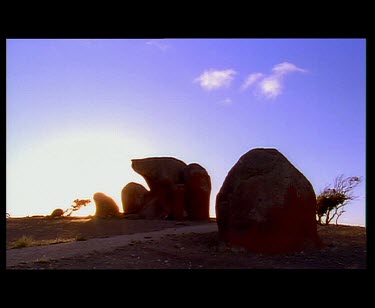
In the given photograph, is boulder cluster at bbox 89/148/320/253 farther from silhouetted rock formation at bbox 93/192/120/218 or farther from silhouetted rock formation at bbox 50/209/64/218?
silhouetted rock formation at bbox 50/209/64/218

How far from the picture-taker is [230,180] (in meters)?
11.5

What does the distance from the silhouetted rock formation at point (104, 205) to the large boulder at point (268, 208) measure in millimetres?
18545

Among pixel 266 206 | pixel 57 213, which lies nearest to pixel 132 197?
pixel 57 213

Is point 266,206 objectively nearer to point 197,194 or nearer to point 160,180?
point 197,194

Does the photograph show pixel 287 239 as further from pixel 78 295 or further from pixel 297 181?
pixel 78 295

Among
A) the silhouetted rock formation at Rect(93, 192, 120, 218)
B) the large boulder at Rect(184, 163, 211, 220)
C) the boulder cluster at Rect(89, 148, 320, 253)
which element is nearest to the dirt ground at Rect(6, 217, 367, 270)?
the boulder cluster at Rect(89, 148, 320, 253)

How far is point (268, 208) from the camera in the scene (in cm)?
1045

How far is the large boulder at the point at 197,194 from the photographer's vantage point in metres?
23.6

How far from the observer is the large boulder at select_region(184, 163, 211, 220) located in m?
23.6

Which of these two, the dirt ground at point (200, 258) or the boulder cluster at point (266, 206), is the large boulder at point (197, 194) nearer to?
the dirt ground at point (200, 258)

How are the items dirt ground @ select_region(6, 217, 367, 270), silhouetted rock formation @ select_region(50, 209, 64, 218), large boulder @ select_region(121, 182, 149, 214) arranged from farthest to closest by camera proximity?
silhouetted rock formation @ select_region(50, 209, 64, 218) → large boulder @ select_region(121, 182, 149, 214) → dirt ground @ select_region(6, 217, 367, 270)

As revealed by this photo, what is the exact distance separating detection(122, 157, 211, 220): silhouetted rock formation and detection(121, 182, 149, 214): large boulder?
Result: 1783 millimetres

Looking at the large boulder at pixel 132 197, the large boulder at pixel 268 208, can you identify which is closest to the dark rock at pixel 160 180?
the large boulder at pixel 132 197
